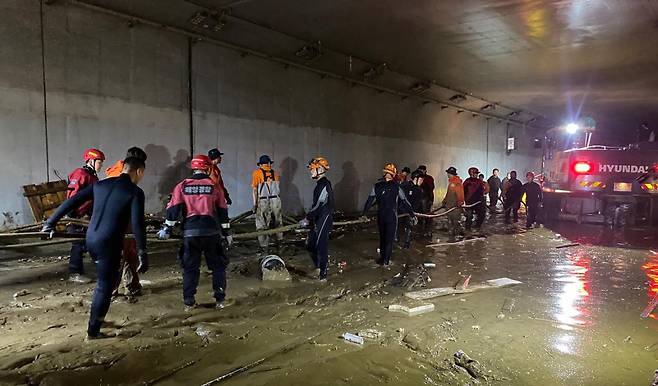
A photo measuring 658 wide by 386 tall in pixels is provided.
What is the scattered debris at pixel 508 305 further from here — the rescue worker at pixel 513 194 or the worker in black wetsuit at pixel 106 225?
the rescue worker at pixel 513 194

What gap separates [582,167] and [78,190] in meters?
12.6

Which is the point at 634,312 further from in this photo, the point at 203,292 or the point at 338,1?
the point at 338,1

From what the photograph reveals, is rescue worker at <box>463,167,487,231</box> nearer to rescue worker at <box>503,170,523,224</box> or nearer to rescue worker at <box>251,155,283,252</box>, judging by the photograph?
rescue worker at <box>503,170,523,224</box>

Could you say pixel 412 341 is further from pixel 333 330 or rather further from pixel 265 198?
pixel 265 198

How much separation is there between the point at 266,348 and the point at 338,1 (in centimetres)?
721

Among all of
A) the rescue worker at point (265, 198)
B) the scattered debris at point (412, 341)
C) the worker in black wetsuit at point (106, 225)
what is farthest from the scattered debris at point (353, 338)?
the rescue worker at point (265, 198)

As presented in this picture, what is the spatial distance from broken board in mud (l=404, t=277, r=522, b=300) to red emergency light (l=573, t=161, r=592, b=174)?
24.4ft

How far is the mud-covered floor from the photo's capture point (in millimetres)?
3814

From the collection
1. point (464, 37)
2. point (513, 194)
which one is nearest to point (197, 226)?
point (464, 37)

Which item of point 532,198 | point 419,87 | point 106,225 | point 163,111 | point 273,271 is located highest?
point 419,87

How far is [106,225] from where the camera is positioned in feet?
14.8

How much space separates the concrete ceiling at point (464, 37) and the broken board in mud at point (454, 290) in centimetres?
546

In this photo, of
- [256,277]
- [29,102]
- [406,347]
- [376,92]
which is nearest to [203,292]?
[256,277]

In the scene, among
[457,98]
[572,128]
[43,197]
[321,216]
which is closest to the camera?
[321,216]
